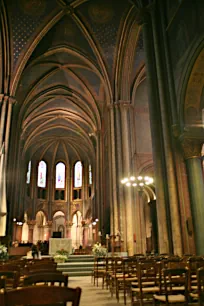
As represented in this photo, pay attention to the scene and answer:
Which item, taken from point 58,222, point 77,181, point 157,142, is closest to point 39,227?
point 58,222

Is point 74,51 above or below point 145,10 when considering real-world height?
above

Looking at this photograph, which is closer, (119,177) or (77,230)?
(119,177)

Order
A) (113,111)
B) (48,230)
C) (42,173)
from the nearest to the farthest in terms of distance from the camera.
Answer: (113,111) < (48,230) < (42,173)

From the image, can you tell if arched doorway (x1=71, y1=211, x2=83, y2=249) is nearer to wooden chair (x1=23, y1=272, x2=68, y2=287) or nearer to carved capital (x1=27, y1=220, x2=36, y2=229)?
carved capital (x1=27, y1=220, x2=36, y2=229)

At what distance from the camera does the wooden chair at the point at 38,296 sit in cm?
174

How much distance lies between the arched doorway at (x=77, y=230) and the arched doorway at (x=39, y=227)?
4.43m

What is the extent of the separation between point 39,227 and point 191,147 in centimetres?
3297

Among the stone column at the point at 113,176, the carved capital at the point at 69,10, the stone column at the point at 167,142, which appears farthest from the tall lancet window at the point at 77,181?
the stone column at the point at 167,142

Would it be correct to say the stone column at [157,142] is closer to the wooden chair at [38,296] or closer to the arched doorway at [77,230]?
the wooden chair at [38,296]

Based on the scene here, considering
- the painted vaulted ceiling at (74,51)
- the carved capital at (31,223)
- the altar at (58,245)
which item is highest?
the painted vaulted ceiling at (74,51)

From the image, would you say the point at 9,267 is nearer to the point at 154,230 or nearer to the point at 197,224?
the point at 197,224

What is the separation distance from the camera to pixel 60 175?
40.2 meters

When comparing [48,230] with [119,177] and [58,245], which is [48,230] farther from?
[119,177]

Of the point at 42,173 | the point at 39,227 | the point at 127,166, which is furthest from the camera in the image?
the point at 42,173
